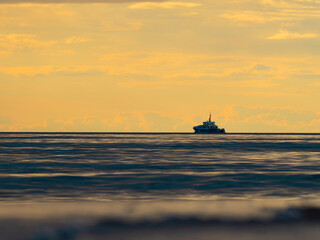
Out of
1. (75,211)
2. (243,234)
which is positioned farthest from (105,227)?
(243,234)

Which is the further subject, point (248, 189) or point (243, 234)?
point (248, 189)

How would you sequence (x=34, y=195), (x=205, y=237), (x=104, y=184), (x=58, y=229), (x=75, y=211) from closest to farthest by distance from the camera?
1. (x=205, y=237)
2. (x=58, y=229)
3. (x=75, y=211)
4. (x=34, y=195)
5. (x=104, y=184)

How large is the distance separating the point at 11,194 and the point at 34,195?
1123mm

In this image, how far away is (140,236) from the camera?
491 inches

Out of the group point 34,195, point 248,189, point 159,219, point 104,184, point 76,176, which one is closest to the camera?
point 159,219

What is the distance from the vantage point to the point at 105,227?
13.5 m

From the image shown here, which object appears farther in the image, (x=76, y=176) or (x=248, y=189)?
(x=76, y=176)

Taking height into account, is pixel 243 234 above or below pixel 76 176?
below

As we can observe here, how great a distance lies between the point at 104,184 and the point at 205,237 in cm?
1322

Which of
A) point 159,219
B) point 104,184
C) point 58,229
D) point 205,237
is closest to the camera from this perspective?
point 205,237

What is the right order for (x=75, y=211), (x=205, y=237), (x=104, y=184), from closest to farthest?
(x=205, y=237), (x=75, y=211), (x=104, y=184)

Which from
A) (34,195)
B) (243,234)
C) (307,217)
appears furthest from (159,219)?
(34,195)

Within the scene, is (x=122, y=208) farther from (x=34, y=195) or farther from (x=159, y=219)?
(x=34, y=195)

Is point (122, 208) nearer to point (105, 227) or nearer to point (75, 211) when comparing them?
point (75, 211)
